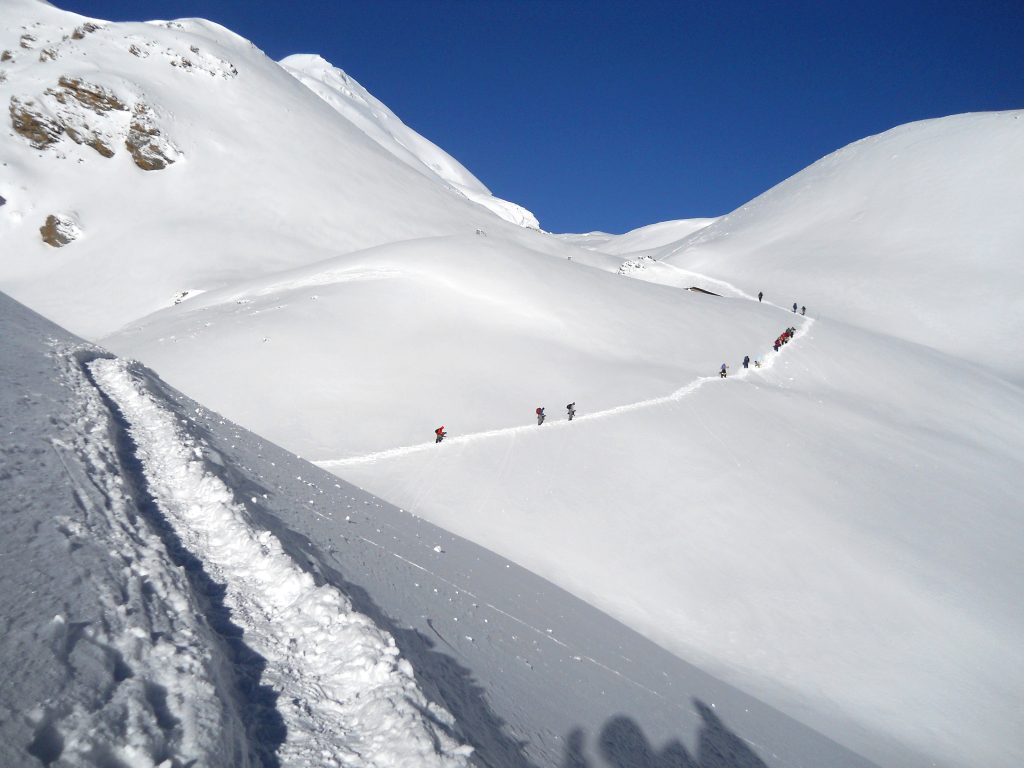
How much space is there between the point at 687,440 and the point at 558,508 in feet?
18.2

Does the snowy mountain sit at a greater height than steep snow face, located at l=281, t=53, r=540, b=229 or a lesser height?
lesser

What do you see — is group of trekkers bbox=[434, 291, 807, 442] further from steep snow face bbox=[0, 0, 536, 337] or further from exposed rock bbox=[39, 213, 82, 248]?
exposed rock bbox=[39, 213, 82, 248]

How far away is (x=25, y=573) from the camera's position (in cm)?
403

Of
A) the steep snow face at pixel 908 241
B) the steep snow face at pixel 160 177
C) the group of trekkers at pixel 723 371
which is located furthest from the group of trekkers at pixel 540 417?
the steep snow face at pixel 908 241

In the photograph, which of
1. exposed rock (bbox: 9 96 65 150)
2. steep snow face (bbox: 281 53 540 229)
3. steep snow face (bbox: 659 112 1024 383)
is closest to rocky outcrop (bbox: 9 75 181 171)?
exposed rock (bbox: 9 96 65 150)

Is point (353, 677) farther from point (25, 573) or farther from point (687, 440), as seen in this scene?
point (687, 440)

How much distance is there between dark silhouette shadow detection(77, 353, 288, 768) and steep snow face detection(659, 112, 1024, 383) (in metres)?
47.2

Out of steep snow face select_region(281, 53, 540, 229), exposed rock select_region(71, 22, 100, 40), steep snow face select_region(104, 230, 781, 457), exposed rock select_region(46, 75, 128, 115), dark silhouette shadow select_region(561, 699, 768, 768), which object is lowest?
dark silhouette shadow select_region(561, 699, 768, 768)

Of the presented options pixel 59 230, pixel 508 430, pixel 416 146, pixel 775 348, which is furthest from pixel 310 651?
pixel 416 146

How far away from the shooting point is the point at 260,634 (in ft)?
15.9

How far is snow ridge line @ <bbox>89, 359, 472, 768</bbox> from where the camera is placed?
12.9ft

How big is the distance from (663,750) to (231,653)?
4503 mm

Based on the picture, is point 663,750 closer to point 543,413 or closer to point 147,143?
point 543,413

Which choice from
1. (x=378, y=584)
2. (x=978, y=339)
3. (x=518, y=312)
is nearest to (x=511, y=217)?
(x=978, y=339)
